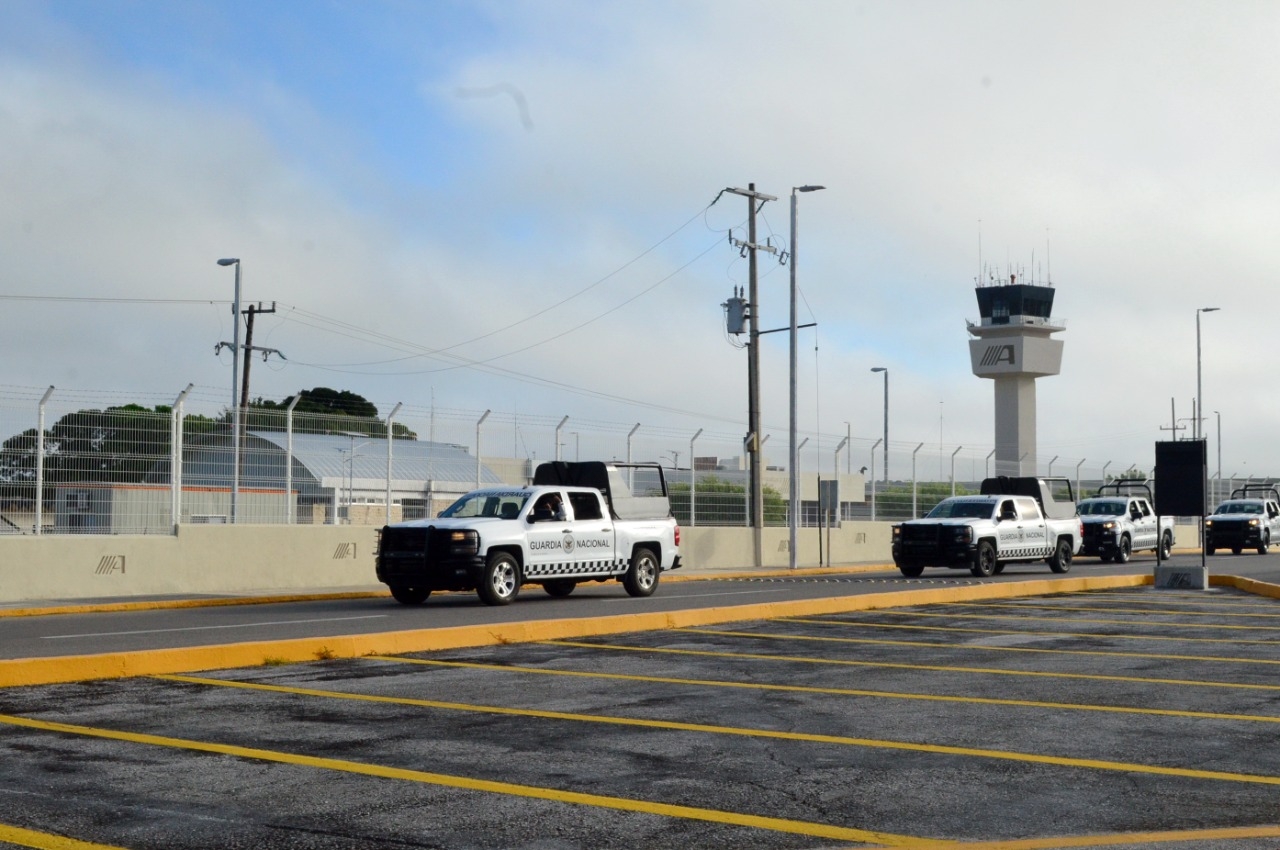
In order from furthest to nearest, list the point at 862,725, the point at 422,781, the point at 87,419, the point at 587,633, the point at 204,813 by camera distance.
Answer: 1. the point at 87,419
2. the point at 587,633
3. the point at 862,725
4. the point at 422,781
5. the point at 204,813

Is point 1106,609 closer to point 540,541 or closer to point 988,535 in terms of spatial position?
A: point 540,541

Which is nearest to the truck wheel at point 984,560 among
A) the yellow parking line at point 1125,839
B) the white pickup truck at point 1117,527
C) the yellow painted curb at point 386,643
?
the white pickup truck at point 1117,527

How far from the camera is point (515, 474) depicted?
30.1 m

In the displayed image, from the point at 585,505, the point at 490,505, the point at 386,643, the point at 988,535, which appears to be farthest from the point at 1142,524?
the point at 386,643

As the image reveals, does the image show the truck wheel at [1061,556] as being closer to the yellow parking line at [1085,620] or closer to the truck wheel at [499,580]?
the yellow parking line at [1085,620]

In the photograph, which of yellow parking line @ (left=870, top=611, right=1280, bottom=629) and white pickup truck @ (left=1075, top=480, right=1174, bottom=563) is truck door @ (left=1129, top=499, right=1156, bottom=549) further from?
yellow parking line @ (left=870, top=611, right=1280, bottom=629)

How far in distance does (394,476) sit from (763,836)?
22332mm

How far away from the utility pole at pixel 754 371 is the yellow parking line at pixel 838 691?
950 inches

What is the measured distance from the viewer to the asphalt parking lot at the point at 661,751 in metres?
6.19

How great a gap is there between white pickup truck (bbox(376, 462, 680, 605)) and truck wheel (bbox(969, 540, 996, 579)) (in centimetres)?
839

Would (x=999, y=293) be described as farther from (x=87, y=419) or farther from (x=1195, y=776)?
(x=1195, y=776)

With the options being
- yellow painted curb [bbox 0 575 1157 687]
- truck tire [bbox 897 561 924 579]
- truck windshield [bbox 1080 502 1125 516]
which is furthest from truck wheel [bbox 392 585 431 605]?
truck windshield [bbox 1080 502 1125 516]

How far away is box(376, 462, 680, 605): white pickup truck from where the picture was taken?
20.1 m

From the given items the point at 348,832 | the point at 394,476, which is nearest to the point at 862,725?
the point at 348,832
